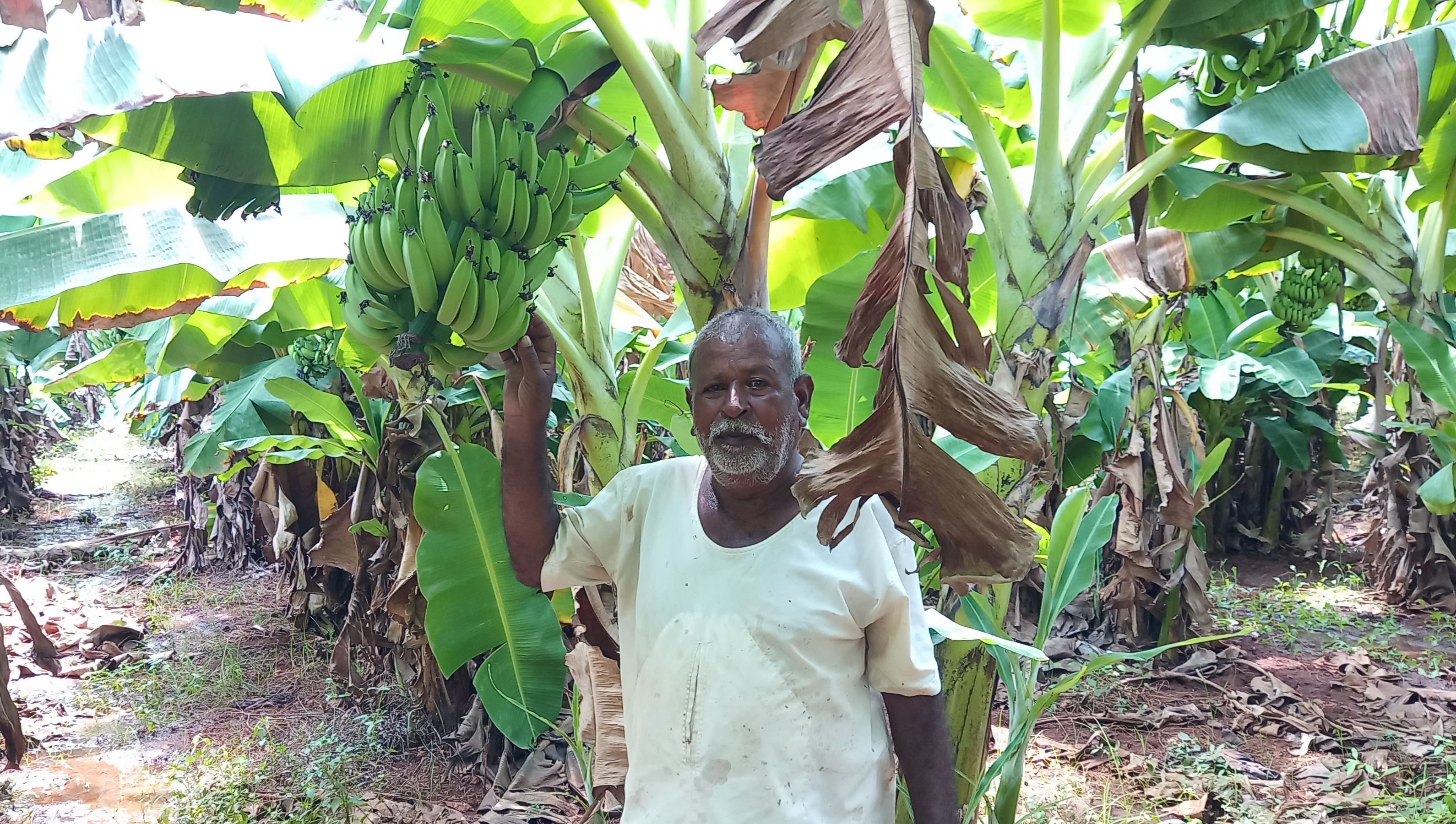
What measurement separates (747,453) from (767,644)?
0.99ft

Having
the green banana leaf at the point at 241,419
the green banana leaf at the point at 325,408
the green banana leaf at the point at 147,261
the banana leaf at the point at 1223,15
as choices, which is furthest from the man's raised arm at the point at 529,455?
the green banana leaf at the point at 241,419

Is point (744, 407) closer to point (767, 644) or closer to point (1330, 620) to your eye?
point (767, 644)

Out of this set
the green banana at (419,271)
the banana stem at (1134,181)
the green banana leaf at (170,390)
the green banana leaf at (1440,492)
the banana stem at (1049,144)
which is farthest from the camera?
the green banana leaf at (170,390)

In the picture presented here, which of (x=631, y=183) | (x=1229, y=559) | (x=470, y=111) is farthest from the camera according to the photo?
(x=1229, y=559)

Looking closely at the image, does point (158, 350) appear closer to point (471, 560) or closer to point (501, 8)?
point (471, 560)

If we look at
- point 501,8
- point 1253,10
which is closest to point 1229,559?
point 1253,10

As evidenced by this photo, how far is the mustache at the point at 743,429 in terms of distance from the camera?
4.86 feet

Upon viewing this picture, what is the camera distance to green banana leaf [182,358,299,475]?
4125 mm

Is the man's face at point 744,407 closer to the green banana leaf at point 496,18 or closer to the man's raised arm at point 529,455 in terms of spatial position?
the man's raised arm at point 529,455

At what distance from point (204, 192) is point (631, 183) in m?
0.84

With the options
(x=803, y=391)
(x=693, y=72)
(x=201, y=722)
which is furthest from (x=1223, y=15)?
(x=201, y=722)

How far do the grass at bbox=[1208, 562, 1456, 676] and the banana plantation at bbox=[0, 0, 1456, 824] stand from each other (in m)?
0.04

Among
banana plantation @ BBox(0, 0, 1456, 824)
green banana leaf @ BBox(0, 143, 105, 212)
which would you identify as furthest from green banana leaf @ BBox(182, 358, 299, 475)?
green banana leaf @ BBox(0, 143, 105, 212)

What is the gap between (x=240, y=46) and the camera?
157 cm
